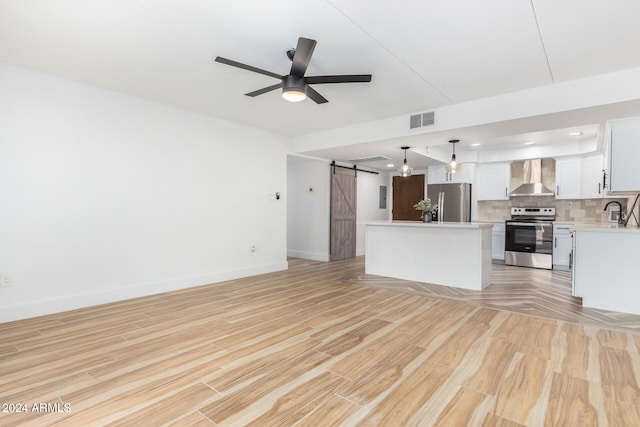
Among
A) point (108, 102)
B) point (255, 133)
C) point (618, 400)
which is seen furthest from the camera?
point (255, 133)

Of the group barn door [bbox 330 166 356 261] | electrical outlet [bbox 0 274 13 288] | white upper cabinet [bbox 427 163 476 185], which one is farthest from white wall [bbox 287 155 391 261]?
electrical outlet [bbox 0 274 13 288]

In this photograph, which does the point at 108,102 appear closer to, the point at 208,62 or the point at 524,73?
the point at 208,62

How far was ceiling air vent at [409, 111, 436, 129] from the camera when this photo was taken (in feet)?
14.4

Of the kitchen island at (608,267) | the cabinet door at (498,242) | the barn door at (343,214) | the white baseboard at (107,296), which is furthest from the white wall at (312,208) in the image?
the kitchen island at (608,267)

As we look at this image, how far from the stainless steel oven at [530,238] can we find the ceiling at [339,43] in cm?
299

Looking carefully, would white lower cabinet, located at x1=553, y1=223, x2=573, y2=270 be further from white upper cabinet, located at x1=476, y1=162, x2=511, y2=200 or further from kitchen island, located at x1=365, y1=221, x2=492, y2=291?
kitchen island, located at x1=365, y1=221, x2=492, y2=291

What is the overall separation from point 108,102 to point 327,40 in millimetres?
2959

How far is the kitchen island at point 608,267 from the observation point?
3.47 m

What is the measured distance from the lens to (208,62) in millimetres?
3117

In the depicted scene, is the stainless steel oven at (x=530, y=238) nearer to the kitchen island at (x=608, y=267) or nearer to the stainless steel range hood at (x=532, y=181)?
the stainless steel range hood at (x=532, y=181)

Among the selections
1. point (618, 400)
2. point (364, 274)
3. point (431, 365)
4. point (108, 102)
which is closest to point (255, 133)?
point (108, 102)

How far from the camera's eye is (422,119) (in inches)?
176

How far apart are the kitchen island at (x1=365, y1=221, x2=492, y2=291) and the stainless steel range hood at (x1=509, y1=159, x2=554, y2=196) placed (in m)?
2.67

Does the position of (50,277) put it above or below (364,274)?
above
